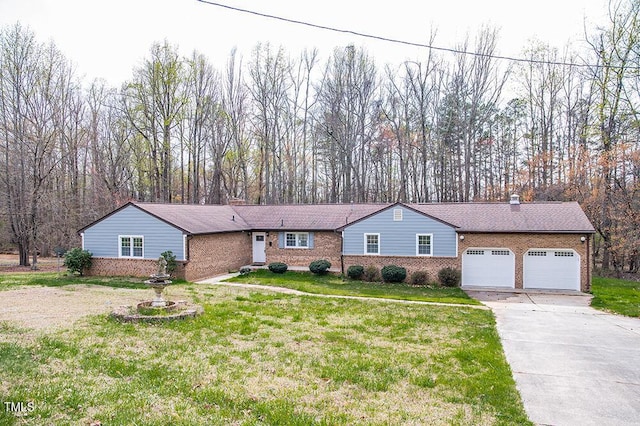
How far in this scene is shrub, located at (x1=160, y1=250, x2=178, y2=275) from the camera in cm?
1836

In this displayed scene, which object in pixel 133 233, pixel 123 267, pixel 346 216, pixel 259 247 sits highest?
pixel 346 216

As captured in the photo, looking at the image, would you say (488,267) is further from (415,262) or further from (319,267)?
(319,267)

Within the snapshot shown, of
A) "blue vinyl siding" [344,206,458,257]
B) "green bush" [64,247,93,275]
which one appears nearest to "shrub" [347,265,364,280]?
"blue vinyl siding" [344,206,458,257]

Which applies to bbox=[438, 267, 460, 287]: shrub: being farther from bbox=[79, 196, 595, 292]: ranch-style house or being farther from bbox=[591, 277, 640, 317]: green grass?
bbox=[591, 277, 640, 317]: green grass

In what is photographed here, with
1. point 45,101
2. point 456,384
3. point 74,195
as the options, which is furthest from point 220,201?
point 456,384

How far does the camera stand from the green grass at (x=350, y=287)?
52.4 feet

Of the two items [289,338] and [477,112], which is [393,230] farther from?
[477,112]

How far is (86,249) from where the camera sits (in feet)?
67.2

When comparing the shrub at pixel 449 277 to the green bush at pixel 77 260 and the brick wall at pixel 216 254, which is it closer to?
the brick wall at pixel 216 254

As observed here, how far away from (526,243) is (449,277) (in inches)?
152

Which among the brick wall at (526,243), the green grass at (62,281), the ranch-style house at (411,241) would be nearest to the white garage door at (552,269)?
the ranch-style house at (411,241)

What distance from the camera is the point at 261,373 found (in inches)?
270

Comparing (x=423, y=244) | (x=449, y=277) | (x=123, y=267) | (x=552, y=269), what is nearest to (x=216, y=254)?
(x=123, y=267)

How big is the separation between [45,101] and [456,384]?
32.0 m
